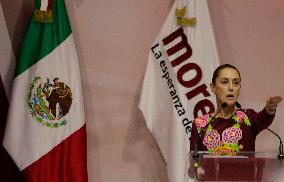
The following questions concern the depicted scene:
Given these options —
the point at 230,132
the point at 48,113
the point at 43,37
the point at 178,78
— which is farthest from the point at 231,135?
the point at 43,37

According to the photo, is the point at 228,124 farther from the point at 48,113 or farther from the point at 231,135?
the point at 48,113

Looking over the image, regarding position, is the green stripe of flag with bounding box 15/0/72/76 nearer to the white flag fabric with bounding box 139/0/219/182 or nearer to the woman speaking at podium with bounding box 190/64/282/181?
the white flag fabric with bounding box 139/0/219/182

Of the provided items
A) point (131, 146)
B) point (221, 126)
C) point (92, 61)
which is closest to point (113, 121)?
point (131, 146)

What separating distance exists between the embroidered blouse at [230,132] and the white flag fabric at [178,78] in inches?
45.1

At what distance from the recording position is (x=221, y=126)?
2154mm

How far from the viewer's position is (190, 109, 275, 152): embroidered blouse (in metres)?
2.14

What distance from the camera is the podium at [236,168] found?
1.71 m

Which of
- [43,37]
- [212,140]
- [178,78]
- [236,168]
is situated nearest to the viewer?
[236,168]

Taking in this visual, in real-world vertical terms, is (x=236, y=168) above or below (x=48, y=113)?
below

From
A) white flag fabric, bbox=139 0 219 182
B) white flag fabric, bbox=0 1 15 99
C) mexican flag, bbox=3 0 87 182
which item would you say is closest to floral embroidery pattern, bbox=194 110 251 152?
white flag fabric, bbox=139 0 219 182

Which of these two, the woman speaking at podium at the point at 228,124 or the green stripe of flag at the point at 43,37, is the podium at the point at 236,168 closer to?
the woman speaking at podium at the point at 228,124

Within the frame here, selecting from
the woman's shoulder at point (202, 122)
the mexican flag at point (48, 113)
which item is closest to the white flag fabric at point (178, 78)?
the mexican flag at point (48, 113)

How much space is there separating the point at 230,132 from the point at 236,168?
1.45 feet

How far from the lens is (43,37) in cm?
350
